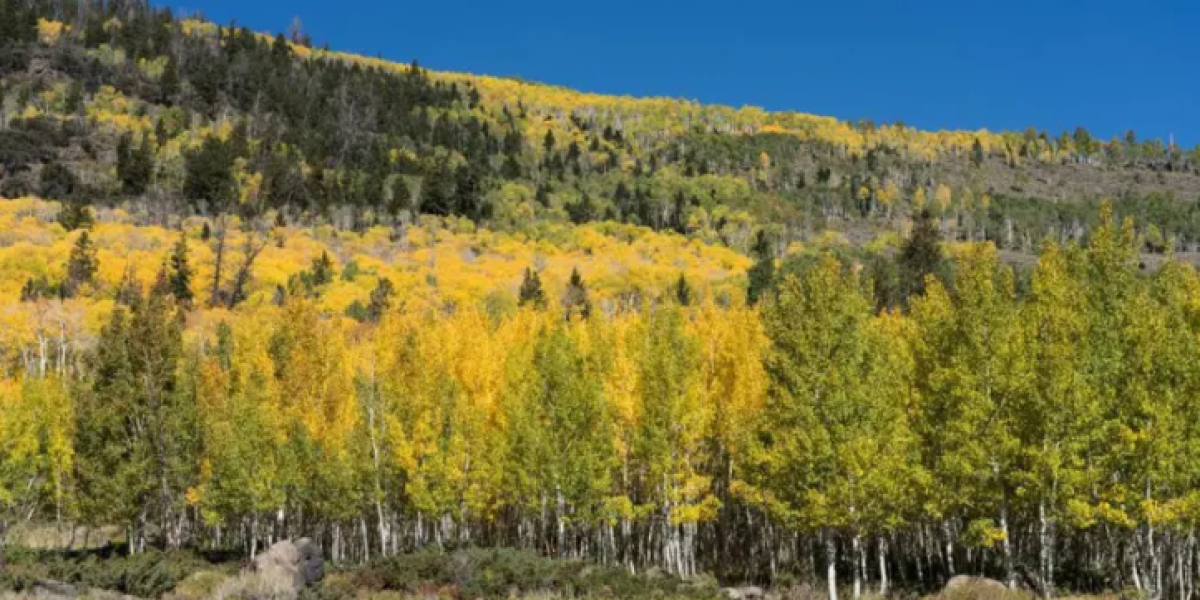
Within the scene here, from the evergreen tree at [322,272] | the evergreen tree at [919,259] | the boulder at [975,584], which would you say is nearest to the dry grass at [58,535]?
the evergreen tree at [322,272]

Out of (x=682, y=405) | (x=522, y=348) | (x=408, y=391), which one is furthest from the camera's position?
(x=522, y=348)

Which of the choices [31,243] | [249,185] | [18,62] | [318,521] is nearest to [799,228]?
[249,185]

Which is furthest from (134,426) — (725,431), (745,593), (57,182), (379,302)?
(57,182)

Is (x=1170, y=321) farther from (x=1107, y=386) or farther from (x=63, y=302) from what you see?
(x=63, y=302)

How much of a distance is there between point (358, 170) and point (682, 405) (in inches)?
5172

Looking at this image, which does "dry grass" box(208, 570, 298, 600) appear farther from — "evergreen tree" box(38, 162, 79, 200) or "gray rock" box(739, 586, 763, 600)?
"evergreen tree" box(38, 162, 79, 200)

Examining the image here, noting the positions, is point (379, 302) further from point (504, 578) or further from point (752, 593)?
point (752, 593)

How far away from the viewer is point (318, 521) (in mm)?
48438

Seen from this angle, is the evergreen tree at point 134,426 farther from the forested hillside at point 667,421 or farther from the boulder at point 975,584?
the boulder at point 975,584

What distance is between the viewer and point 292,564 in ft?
103

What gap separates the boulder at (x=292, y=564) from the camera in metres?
30.4

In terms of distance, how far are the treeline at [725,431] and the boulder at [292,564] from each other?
18.4ft

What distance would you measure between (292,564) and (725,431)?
16538 mm

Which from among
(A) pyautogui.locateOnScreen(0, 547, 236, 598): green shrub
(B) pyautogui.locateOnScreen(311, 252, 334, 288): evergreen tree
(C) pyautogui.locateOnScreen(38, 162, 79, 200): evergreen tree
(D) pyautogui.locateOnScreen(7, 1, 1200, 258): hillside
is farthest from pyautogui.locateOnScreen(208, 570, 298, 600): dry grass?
(C) pyautogui.locateOnScreen(38, 162, 79, 200): evergreen tree
